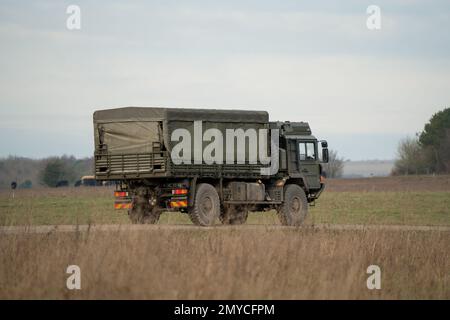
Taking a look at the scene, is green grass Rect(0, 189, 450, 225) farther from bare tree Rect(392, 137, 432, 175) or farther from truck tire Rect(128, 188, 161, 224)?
bare tree Rect(392, 137, 432, 175)

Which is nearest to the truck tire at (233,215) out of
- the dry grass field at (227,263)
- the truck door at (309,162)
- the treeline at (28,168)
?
the truck door at (309,162)

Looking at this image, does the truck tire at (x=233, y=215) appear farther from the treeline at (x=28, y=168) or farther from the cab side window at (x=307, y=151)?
the treeline at (x=28, y=168)

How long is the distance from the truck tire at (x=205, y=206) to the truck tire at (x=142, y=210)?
49.5 inches

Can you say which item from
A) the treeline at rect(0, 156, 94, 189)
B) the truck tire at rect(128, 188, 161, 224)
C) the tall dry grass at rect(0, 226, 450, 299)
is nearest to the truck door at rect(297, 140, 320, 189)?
the truck tire at rect(128, 188, 161, 224)

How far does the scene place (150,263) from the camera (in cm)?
A: 1742

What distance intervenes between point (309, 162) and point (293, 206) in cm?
159

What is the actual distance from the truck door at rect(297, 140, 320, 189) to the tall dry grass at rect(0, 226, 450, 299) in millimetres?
7931

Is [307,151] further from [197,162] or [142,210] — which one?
[142,210]

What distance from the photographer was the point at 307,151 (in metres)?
32.3

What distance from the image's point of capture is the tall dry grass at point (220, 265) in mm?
15992

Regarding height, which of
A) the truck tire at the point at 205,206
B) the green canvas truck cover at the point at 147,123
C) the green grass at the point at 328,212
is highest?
the green canvas truck cover at the point at 147,123
